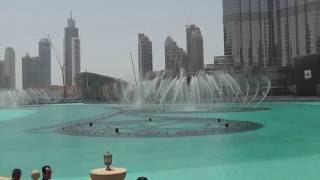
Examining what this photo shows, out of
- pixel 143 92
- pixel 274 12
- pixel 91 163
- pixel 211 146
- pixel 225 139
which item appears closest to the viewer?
pixel 91 163

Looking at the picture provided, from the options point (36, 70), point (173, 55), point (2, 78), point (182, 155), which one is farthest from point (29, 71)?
point (182, 155)

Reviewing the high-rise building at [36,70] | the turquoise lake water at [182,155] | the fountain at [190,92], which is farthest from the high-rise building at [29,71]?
the turquoise lake water at [182,155]

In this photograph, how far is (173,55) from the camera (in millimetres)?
118812

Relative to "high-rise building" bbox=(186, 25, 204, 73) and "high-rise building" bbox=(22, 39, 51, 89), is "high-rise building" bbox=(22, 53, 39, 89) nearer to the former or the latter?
"high-rise building" bbox=(22, 39, 51, 89)

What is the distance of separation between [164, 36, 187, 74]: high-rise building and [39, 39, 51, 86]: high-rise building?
7116 cm

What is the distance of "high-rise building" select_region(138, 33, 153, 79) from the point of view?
107 metres

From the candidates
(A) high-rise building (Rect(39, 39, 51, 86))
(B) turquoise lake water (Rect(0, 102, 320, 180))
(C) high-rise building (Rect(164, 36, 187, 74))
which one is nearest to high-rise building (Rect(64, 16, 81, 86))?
(A) high-rise building (Rect(39, 39, 51, 86))

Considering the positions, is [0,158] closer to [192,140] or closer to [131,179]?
[131,179]

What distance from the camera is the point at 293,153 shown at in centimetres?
1362

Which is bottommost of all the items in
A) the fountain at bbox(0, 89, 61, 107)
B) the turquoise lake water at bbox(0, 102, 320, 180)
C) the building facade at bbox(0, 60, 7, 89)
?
the turquoise lake water at bbox(0, 102, 320, 180)

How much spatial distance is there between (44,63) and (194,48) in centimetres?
8828

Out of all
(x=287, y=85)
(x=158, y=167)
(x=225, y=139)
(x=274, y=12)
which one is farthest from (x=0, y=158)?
(x=274, y=12)

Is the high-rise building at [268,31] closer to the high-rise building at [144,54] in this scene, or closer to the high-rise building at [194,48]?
the high-rise building at [194,48]

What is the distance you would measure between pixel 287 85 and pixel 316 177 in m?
86.1
